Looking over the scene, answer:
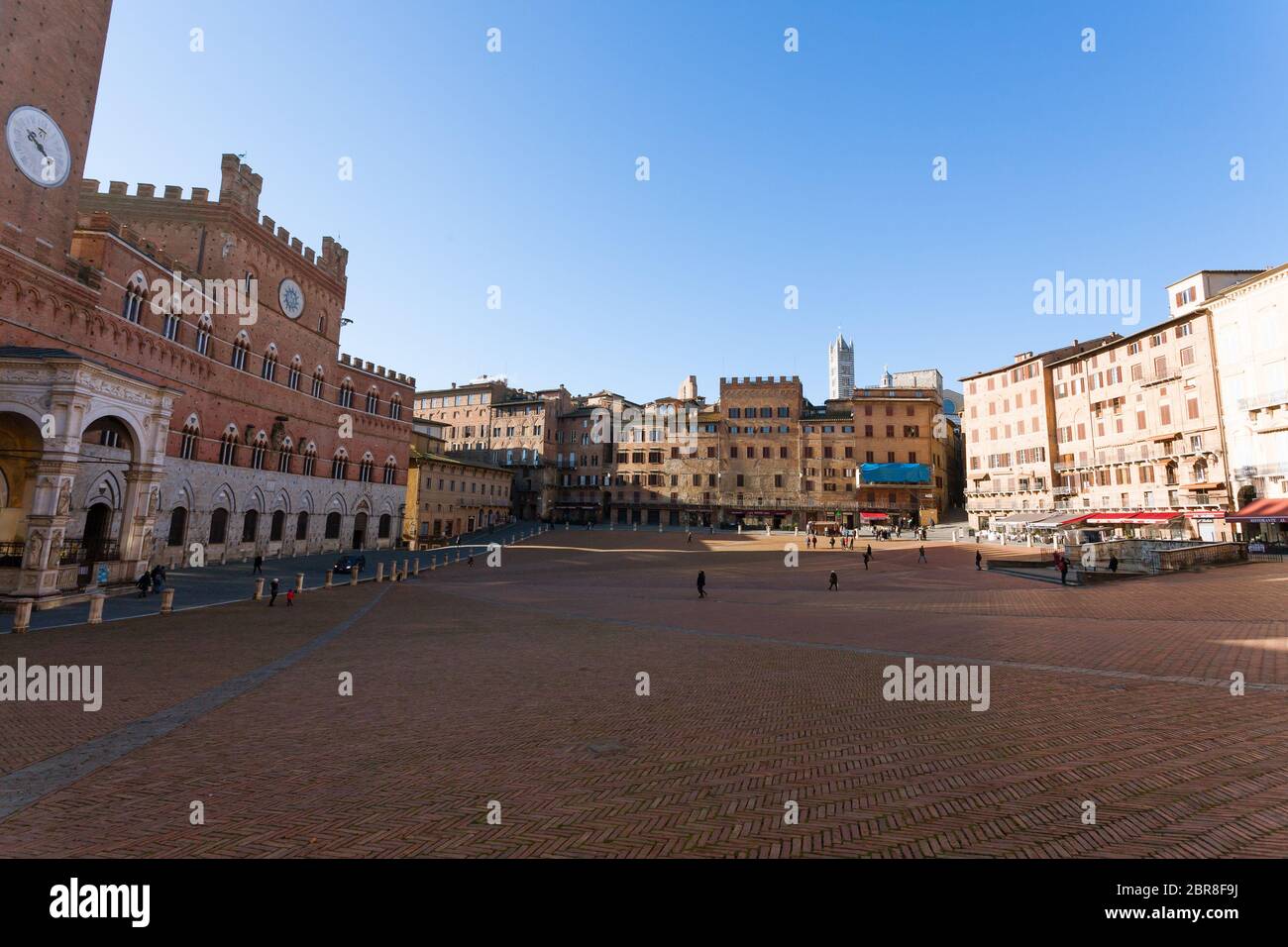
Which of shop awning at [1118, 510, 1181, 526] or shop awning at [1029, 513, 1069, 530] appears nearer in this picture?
shop awning at [1118, 510, 1181, 526]

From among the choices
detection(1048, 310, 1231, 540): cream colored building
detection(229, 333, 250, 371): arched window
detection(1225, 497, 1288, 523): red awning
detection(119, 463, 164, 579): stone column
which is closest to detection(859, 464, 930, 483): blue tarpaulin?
detection(1048, 310, 1231, 540): cream colored building

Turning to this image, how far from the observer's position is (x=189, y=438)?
31094 mm

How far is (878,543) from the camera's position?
5144 cm

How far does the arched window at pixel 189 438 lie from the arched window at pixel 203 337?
3895 mm

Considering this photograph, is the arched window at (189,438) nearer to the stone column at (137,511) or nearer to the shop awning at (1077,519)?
the stone column at (137,511)

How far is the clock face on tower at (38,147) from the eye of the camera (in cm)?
2291

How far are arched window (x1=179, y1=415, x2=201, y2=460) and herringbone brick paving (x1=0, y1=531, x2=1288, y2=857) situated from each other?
56.3 ft

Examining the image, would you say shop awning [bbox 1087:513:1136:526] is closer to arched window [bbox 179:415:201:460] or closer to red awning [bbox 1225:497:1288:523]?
red awning [bbox 1225:497:1288:523]

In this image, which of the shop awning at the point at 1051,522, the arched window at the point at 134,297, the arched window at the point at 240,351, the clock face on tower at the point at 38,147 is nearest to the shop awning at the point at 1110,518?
the shop awning at the point at 1051,522

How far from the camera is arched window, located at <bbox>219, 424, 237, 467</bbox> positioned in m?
33.3

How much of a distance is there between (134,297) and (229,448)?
9630mm

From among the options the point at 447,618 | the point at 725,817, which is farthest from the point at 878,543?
the point at 725,817

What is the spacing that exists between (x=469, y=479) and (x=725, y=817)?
196 feet

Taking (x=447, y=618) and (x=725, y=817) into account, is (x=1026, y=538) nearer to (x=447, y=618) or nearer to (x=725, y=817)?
(x=447, y=618)
